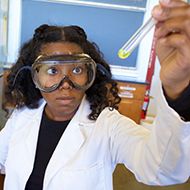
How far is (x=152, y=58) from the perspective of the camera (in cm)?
423

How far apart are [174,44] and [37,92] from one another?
1.14m

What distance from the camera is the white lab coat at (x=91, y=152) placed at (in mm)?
717

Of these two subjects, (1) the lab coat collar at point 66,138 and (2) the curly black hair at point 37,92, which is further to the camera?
(2) the curly black hair at point 37,92

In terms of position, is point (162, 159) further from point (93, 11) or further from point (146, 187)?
point (93, 11)

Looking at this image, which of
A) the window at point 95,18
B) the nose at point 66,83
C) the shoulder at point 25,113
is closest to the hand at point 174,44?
the nose at point 66,83

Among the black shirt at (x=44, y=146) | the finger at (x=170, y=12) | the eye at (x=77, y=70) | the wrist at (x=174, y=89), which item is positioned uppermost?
the finger at (x=170, y=12)

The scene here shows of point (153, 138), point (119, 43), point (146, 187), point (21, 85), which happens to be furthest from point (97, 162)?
point (119, 43)

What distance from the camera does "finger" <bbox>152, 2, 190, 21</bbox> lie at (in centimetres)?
51

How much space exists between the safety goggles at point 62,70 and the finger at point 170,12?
0.62 metres

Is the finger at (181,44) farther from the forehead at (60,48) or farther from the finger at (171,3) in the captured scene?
the forehead at (60,48)

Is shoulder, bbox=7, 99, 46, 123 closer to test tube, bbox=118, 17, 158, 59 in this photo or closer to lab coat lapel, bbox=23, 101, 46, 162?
lab coat lapel, bbox=23, 101, 46, 162

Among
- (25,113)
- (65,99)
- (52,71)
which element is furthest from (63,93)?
(25,113)

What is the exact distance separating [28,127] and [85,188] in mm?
487

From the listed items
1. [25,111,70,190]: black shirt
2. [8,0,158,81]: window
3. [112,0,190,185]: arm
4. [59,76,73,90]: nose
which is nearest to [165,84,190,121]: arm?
[112,0,190,185]: arm
